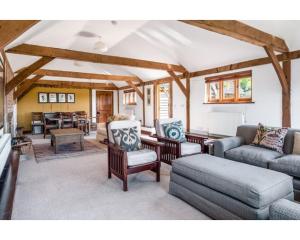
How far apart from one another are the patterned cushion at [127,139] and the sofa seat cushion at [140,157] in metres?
0.17

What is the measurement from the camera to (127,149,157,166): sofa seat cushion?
2742 mm

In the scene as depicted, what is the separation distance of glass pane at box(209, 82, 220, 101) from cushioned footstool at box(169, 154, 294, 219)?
158 inches

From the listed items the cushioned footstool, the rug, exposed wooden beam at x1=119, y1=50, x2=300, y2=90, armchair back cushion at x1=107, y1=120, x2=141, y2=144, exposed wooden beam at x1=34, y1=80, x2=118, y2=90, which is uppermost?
exposed wooden beam at x1=34, y1=80, x2=118, y2=90

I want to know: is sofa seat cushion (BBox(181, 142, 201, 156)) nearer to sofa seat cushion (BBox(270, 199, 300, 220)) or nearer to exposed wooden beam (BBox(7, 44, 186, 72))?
sofa seat cushion (BBox(270, 199, 300, 220))

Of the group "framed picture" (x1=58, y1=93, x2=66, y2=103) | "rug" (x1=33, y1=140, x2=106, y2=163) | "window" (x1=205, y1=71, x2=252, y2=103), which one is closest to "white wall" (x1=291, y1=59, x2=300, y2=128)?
"window" (x1=205, y1=71, x2=252, y2=103)

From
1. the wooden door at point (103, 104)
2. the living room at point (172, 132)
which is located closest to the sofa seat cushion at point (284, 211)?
the living room at point (172, 132)

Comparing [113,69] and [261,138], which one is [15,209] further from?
[113,69]

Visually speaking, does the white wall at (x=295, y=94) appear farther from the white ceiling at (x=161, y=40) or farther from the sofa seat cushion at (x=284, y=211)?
the sofa seat cushion at (x=284, y=211)

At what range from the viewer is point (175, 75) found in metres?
6.86

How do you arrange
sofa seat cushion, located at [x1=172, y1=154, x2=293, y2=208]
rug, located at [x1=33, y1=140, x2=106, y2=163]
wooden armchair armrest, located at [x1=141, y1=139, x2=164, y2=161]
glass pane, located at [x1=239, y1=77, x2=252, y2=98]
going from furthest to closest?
1. glass pane, located at [x1=239, y1=77, x2=252, y2=98]
2. rug, located at [x1=33, y1=140, x2=106, y2=163]
3. wooden armchair armrest, located at [x1=141, y1=139, x2=164, y2=161]
4. sofa seat cushion, located at [x1=172, y1=154, x2=293, y2=208]

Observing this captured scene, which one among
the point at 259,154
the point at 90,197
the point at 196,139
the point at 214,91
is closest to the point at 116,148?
the point at 90,197

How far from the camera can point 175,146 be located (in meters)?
3.36

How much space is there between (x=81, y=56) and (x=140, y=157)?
3393 mm
